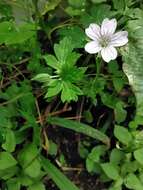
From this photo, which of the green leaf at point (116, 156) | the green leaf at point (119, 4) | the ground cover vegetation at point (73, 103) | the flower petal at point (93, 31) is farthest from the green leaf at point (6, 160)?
the green leaf at point (119, 4)

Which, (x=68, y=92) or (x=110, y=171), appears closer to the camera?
(x=68, y=92)

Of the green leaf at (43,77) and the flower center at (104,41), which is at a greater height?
the flower center at (104,41)

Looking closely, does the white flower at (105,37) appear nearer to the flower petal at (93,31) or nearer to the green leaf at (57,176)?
the flower petal at (93,31)

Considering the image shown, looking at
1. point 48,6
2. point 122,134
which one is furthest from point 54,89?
point 48,6

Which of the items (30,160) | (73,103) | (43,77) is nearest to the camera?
(43,77)

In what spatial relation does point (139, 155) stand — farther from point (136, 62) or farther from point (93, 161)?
point (136, 62)

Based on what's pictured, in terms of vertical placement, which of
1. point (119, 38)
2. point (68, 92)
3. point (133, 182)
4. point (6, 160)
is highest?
point (119, 38)

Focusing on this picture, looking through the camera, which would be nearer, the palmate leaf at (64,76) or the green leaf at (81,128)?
the palmate leaf at (64,76)
